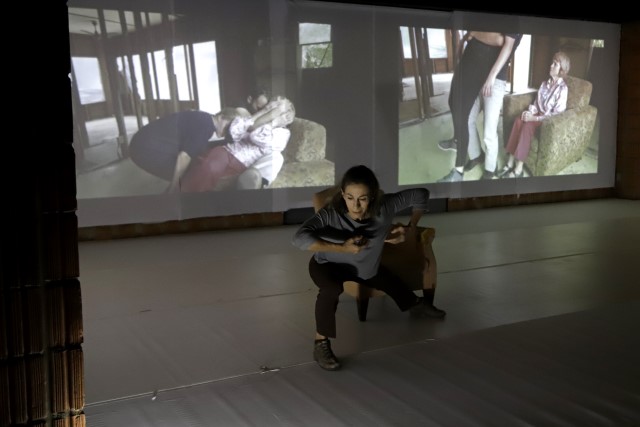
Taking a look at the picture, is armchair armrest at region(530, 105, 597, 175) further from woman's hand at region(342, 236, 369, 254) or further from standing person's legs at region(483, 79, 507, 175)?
woman's hand at region(342, 236, 369, 254)

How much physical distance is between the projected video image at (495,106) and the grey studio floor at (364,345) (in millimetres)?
2544

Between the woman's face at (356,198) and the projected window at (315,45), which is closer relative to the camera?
the woman's face at (356,198)

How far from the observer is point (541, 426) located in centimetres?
243

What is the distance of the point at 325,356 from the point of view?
300 centimetres

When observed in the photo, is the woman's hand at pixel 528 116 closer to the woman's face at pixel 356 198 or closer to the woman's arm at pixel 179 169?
the woman's arm at pixel 179 169

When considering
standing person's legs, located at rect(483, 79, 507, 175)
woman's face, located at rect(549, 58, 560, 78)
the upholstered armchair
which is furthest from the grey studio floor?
woman's face, located at rect(549, 58, 560, 78)

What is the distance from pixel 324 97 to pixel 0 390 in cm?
581

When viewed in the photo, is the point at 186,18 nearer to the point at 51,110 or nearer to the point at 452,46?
the point at 452,46

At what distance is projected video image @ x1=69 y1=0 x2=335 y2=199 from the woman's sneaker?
3.80m

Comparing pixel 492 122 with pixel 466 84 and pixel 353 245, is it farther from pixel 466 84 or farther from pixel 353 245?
pixel 353 245

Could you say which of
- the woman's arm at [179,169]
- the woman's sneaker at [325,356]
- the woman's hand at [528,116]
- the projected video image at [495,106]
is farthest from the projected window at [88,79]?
the woman's hand at [528,116]

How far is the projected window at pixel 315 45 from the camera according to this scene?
702 centimetres

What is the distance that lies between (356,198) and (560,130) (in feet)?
21.5

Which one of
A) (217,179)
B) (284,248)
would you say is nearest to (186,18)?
(217,179)
